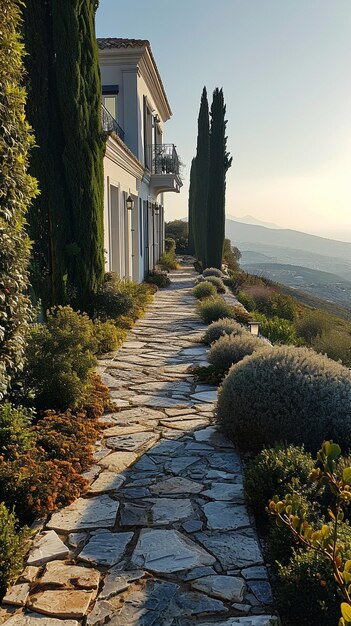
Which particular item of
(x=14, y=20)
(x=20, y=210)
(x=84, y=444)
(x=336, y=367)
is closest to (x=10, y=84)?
(x=14, y=20)

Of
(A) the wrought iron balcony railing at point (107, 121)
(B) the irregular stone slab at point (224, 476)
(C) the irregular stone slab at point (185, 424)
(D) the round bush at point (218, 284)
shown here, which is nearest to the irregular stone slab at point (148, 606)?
(B) the irregular stone slab at point (224, 476)

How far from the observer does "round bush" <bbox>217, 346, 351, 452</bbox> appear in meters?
4.41

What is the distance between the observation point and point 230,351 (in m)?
7.11

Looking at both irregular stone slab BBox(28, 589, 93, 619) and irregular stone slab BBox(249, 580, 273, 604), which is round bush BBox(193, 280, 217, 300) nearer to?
irregular stone slab BBox(249, 580, 273, 604)

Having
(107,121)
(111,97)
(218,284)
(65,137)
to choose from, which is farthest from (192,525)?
(111,97)

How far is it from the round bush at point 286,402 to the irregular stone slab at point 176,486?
0.78 m

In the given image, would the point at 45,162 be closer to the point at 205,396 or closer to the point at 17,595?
the point at 205,396

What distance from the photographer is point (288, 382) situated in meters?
4.68

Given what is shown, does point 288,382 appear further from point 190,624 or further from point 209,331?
point 209,331

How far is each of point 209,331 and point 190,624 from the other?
266 inches

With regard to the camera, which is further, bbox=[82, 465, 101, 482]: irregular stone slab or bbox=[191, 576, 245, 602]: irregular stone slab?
bbox=[82, 465, 101, 482]: irregular stone slab

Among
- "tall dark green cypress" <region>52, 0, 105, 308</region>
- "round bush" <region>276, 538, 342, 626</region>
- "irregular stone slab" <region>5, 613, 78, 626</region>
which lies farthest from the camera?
"tall dark green cypress" <region>52, 0, 105, 308</region>

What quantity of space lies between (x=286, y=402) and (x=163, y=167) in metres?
17.9

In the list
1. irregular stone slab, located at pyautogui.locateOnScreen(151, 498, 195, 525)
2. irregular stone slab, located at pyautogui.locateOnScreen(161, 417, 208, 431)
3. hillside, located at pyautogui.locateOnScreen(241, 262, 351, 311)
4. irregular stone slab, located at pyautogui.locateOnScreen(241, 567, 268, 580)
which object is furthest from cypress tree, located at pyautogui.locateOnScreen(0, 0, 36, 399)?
hillside, located at pyautogui.locateOnScreen(241, 262, 351, 311)
